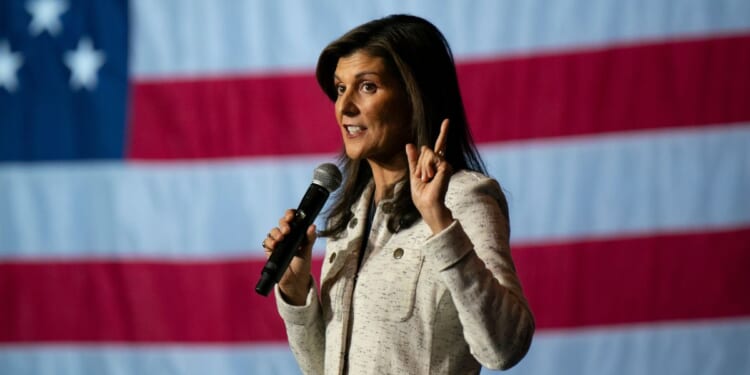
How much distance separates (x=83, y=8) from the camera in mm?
2459

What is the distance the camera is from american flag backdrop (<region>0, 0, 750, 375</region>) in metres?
2.15

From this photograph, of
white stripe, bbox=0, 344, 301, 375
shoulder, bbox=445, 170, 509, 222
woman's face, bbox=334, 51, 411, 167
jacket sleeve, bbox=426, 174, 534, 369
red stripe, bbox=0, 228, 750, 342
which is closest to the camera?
jacket sleeve, bbox=426, 174, 534, 369

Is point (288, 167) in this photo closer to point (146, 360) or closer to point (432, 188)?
point (146, 360)

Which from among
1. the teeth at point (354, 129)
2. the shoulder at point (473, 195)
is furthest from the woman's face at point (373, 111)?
the shoulder at point (473, 195)

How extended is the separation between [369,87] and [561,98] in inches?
40.5

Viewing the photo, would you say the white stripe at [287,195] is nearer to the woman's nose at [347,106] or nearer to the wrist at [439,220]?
the woman's nose at [347,106]

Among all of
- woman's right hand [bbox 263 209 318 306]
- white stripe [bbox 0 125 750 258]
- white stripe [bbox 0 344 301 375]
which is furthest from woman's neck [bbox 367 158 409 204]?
white stripe [bbox 0 344 301 375]

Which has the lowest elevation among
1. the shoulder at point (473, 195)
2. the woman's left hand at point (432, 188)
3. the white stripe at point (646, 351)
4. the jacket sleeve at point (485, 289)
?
the white stripe at point (646, 351)

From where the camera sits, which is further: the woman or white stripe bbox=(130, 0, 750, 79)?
white stripe bbox=(130, 0, 750, 79)

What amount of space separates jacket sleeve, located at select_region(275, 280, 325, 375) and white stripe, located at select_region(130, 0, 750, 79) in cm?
112

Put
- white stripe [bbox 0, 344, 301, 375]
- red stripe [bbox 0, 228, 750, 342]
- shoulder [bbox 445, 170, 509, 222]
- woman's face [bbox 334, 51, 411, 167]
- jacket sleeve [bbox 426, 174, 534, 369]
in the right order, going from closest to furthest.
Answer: jacket sleeve [bbox 426, 174, 534, 369] → shoulder [bbox 445, 170, 509, 222] → woman's face [bbox 334, 51, 411, 167] → red stripe [bbox 0, 228, 750, 342] → white stripe [bbox 0, 344, 301, 375]

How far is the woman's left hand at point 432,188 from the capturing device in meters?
1.01

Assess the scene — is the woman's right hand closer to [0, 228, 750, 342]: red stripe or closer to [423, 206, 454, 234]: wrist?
[423, 206, 454, 234]: wrist

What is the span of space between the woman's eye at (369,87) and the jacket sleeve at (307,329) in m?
0.27
